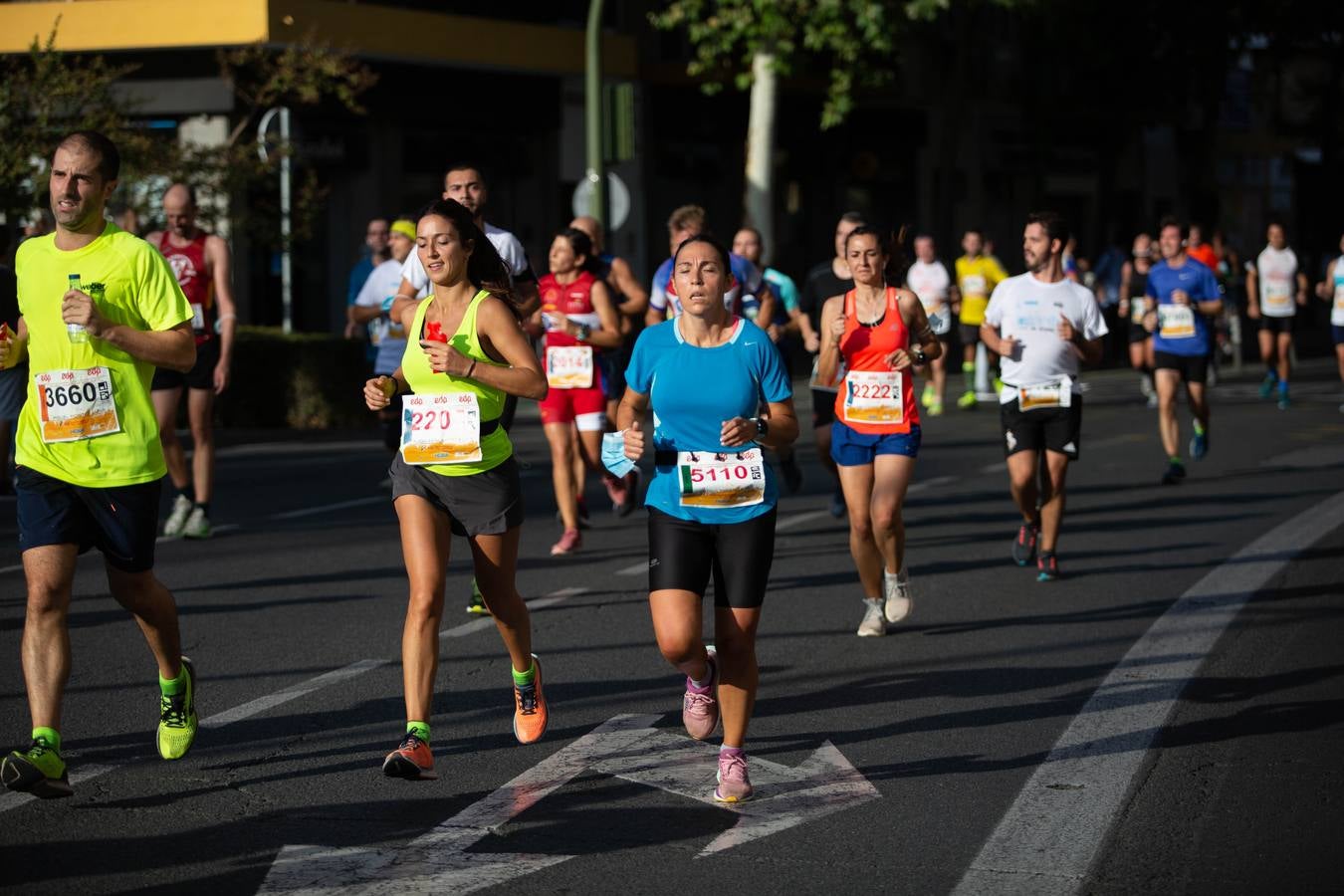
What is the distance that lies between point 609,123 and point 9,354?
651 inches

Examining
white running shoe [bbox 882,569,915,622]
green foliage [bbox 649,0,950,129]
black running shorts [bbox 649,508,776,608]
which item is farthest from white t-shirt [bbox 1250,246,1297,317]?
black running shorts [bbox 649,508,776,608]

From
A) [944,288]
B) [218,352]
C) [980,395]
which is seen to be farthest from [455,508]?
[980,395]

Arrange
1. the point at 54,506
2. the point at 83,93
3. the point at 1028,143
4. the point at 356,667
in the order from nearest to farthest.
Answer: the point at 54,506 < the point at 356,667 < the point at 83,93 < the point at 1028,143

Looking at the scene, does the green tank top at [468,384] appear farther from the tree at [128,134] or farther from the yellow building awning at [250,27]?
the yellow building awning at [250,27]

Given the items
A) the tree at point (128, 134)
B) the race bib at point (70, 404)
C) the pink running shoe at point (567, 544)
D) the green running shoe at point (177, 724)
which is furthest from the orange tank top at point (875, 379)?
the tree at point (128, 134)

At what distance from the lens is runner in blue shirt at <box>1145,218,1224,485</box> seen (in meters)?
15.4

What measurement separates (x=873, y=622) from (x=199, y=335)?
4.52 m

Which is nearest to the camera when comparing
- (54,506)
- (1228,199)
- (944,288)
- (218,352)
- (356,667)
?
(54,506)

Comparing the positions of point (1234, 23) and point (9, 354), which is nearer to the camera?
point (9, 354)

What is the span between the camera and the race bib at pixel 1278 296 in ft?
76.9

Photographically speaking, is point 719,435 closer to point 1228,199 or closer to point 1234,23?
point 1234,23

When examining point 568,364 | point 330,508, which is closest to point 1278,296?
point 330,508

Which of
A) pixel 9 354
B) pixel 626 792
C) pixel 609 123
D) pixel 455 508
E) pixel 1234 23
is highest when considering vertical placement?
pixel 1234 23

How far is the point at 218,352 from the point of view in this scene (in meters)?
12.0
